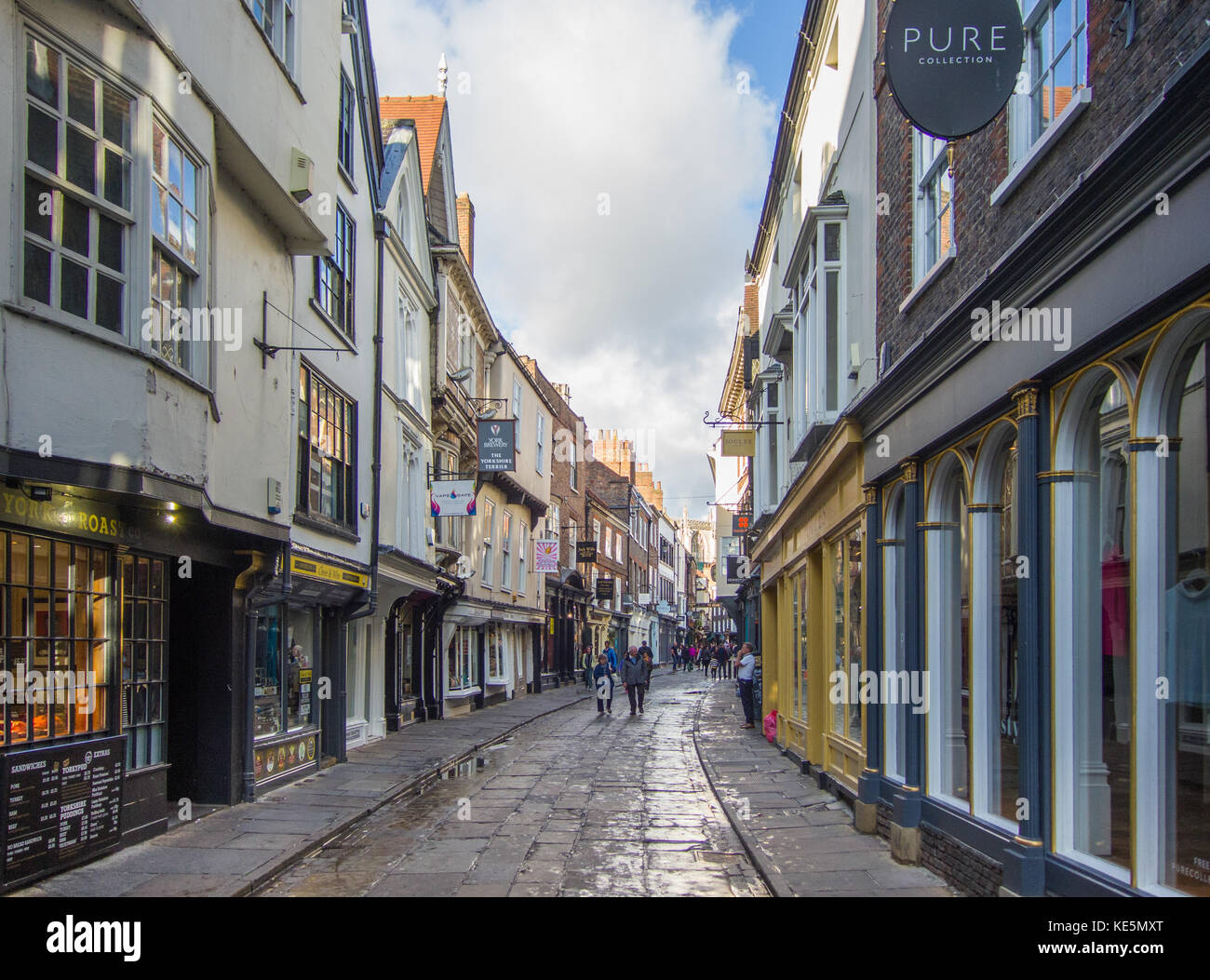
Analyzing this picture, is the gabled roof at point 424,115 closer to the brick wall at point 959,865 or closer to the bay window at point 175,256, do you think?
the bay window at point 175,256

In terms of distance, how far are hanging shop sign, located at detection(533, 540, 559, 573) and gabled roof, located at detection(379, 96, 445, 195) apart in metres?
13.7

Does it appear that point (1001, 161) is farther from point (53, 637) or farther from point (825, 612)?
point (53, 637)

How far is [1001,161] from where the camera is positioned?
7.85 metres

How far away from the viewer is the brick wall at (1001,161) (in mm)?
5553

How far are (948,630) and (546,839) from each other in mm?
4316

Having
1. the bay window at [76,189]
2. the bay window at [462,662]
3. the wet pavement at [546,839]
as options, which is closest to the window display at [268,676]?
the wet pavement at [546,839]

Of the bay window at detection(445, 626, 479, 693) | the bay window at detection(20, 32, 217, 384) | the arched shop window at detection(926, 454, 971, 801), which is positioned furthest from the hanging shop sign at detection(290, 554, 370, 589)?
the bay window at detection(445, 626, 479, 693)

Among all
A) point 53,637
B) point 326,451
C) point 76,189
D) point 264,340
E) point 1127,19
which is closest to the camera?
point 1127,19

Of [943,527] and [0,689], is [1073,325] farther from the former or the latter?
[0,689]

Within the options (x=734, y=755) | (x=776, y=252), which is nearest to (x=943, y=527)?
(x=734, y=755)

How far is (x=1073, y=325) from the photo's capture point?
643 centimetres

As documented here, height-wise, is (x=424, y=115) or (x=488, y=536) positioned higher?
(x=424, y=115)

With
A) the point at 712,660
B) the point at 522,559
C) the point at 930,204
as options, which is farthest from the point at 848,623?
the point at 712,660

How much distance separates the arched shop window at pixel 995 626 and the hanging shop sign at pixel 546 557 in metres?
27.1
